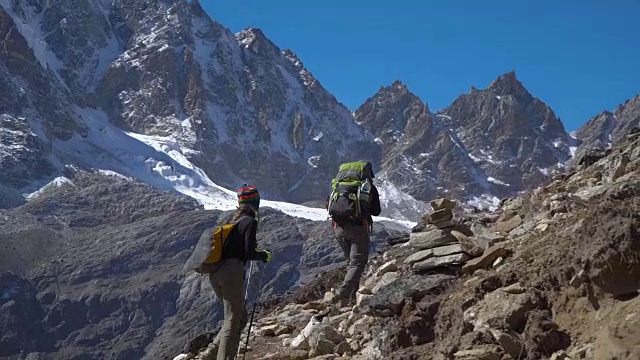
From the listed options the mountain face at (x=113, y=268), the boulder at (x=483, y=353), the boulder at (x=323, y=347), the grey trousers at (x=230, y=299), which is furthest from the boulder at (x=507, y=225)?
the mountain face at (x=113, y=268)

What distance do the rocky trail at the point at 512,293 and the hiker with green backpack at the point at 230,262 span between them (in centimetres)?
59

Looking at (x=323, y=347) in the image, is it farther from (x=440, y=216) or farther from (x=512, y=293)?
(x=512, y=293)

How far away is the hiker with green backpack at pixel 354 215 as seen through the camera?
29.9 feet

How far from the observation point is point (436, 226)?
846cm

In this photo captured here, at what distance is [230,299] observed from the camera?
727 centimetres

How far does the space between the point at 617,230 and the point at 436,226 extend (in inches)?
128

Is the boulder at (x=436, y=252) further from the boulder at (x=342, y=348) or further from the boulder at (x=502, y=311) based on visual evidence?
the boulder at (x=502, y=311)

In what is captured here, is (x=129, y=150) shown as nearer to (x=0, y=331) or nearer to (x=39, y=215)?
(x=39, y=215)

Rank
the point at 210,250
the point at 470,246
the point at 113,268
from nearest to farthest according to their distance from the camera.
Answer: the point at 210,250, the point at 470,246, the point at 113,268

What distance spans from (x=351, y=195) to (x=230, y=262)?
2.32m

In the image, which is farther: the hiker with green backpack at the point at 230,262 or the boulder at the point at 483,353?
the hiker with green backpack at the point at 230,262

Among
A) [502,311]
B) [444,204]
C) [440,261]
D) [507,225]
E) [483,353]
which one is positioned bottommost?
[483,353]

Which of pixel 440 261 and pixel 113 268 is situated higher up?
pixel 113 268

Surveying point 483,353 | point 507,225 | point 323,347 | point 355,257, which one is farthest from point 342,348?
point 507,225
